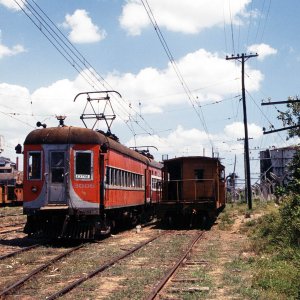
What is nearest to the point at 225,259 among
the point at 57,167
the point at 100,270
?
the point at 100,270

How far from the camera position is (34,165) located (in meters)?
15.8

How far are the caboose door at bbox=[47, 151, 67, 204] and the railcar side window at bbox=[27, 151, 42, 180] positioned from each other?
1.35 feet

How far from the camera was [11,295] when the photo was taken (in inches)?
324

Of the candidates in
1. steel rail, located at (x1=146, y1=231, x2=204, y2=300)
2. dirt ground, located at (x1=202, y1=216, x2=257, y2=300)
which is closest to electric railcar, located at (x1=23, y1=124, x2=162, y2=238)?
steel rail, located at (x1=146, y1=231, x2=204, y2=300)

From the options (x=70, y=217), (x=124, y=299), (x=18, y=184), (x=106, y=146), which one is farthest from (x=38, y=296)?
(x=18, y=184)

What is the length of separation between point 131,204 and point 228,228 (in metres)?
4.49

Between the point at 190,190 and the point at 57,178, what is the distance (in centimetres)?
854

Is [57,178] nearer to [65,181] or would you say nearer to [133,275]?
[65,181]

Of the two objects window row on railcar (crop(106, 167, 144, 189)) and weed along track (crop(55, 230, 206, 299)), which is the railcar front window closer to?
window row on railcar (crop(106, 167, 144, 189))

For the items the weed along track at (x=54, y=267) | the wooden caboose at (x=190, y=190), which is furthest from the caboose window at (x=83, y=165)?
the wooden caboose at (x=190, y=190)

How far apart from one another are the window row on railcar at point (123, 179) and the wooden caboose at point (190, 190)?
Answer: 133 cm

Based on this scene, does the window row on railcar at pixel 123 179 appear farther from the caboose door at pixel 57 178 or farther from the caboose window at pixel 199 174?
the caboose window at pixel 199 174

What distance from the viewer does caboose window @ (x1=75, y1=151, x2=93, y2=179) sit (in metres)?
15.5

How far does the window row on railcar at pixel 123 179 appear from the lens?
1680 centimetres
